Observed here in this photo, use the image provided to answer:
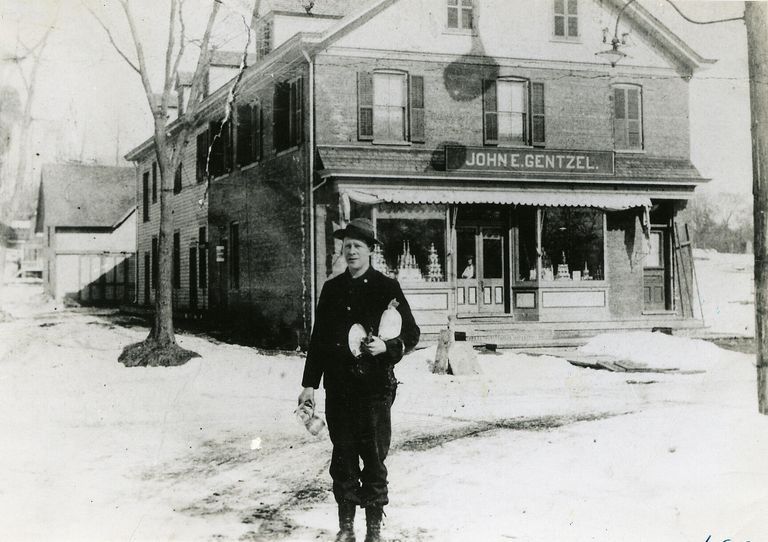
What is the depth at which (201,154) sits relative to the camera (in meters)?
11.4

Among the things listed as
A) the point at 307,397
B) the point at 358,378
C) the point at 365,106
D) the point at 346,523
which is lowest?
the point at 346,523

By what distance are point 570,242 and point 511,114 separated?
2.07 metres

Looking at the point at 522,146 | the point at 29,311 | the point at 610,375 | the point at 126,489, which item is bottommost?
the point at 126,489

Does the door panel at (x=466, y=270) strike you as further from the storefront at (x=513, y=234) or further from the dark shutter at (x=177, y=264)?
the dark shutter at (x=177, y=264)

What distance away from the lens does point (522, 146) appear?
394 inches

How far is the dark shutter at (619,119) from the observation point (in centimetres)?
955

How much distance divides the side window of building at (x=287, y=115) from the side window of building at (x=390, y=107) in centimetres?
86

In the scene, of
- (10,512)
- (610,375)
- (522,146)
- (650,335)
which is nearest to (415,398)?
(610,375)

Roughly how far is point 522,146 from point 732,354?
4.29m

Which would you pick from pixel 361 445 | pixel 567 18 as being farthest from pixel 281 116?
pixel 361 445

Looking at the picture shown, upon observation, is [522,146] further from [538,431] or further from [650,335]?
[538,431]

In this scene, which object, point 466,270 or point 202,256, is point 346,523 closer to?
point 466,270

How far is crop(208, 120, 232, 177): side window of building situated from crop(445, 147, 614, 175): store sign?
3.05 meters

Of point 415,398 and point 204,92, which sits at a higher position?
point 204,92
